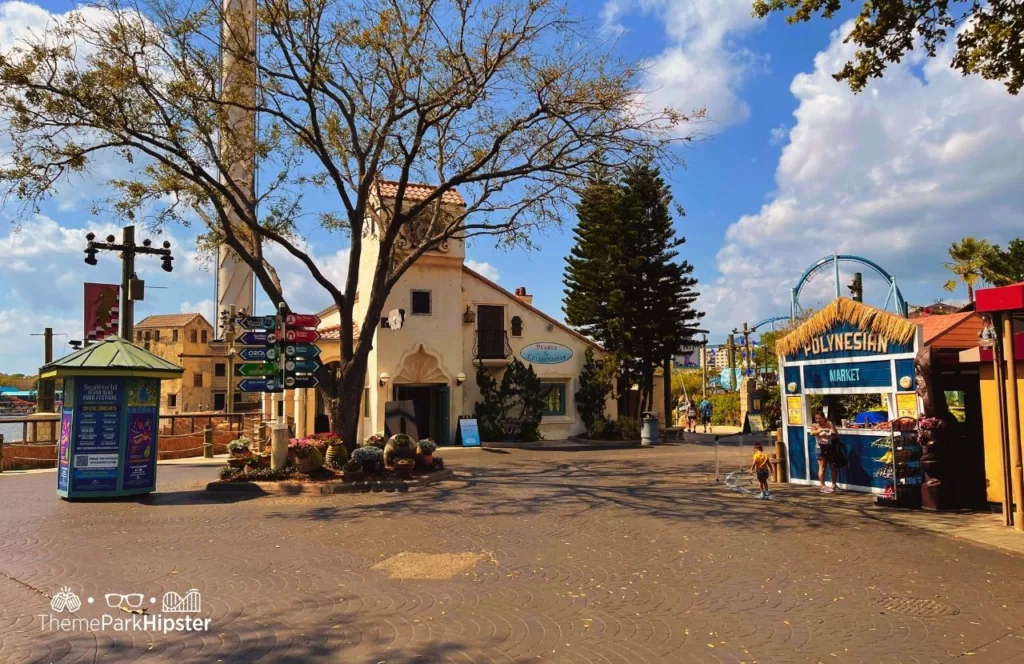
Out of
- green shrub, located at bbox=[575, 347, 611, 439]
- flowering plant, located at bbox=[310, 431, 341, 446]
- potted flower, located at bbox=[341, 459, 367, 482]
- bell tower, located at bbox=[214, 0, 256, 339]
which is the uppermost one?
A: bell tower, located at bbox=[214, 0, 256, 339]

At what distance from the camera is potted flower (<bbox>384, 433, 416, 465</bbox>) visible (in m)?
14.5

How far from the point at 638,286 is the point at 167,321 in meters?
60.9

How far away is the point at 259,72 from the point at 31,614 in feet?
42.0

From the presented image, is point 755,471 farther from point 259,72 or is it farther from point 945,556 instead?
point 259,72

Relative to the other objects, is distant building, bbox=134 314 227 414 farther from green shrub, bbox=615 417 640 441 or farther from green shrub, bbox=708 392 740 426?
green shrub, bbox=615 417 640 441

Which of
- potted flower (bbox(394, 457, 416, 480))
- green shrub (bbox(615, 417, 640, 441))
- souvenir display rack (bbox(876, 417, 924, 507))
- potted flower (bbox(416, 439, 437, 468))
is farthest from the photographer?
green shrub (bbox(615, 417, 640, 441))

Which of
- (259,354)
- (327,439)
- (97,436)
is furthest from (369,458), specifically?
(97,436)

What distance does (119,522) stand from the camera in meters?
10.2

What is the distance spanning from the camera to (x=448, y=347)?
25.6 meters

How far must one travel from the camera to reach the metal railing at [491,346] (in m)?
26.6

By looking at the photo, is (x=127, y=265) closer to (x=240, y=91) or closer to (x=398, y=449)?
(x=240, y=91)

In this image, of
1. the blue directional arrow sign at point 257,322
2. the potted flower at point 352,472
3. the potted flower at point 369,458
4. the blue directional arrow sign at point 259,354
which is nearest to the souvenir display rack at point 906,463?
the potted flower at point 369,458

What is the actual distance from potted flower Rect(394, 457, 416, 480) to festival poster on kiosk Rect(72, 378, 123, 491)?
498 centimetres

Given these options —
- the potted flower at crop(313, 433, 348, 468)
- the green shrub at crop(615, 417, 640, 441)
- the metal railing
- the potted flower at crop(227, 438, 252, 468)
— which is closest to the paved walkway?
the potted flower at crop(227, 438, 252, 468)
